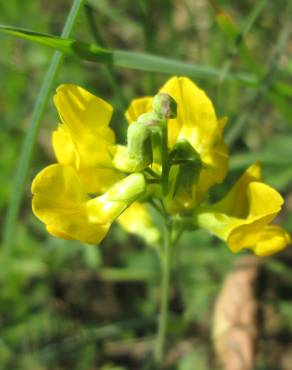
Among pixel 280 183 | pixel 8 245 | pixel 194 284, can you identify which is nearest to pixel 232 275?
pixel 194 284

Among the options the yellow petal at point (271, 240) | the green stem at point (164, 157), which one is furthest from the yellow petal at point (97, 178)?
the yellow petal at point (271, 240)

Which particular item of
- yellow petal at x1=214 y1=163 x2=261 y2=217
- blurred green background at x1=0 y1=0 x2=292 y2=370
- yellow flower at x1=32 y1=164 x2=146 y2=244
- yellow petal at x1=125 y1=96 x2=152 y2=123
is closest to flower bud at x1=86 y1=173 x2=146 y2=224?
yellow flower at x1=32 y1=164 x2=146 y2=244

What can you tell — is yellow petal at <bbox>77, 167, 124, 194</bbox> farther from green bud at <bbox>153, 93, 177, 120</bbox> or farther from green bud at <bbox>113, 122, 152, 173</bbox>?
green bud at <bbox>153, 93, 177, 120</bbox>

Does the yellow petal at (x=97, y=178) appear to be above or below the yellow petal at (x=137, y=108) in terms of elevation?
below

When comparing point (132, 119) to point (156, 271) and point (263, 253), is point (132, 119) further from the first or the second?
point (156, 271)

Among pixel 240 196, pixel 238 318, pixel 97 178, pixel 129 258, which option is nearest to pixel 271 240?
pixel 240 196

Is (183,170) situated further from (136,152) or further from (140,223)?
(140,223)

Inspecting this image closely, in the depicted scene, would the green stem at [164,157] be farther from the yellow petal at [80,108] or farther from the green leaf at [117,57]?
the green leaf at [117,57]
